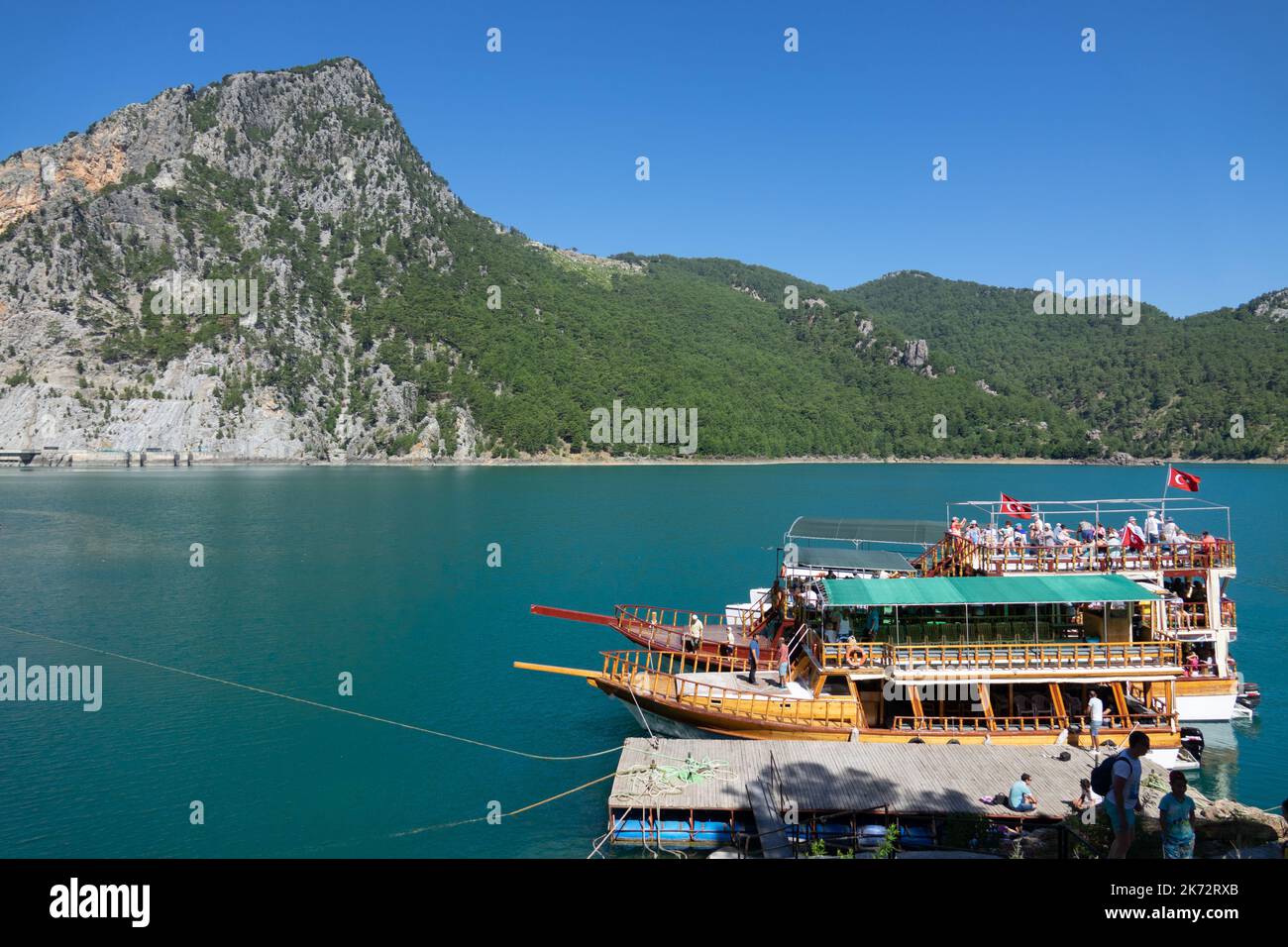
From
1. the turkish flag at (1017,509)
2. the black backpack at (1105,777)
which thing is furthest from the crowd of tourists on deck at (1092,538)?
the black backpack at (1105,777)

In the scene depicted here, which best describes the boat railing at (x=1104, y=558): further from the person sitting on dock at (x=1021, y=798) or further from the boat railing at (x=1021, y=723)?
the person sitting on dock at (x=1021, y=798)

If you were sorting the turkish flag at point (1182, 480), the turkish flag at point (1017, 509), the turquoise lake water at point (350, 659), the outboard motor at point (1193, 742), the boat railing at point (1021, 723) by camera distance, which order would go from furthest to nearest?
the turkish flag at point (1017, 509)
the turkish flag at point (1182, 480)
the outboard motor at point (1193, 742)
the turquoise lake water at point (350, 659)
the boat railing at point (1021, 723)

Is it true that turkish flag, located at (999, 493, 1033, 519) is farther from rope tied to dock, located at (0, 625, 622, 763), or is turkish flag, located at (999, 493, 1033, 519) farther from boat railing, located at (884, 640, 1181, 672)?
rope tied to dock, located at (0, 625, 622, 763)

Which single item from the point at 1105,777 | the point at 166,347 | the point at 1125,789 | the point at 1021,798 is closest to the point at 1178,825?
the point at 1125,789

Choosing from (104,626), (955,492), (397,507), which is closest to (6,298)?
(397,507)

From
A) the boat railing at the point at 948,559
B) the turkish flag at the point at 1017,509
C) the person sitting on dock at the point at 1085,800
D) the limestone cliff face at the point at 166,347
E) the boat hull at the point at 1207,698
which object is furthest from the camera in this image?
the limestone cliff face at the point at 166,347

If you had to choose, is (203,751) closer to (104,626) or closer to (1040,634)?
(104,626)
